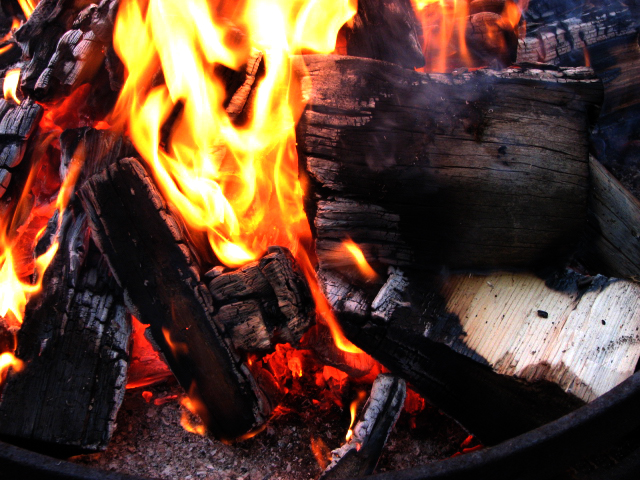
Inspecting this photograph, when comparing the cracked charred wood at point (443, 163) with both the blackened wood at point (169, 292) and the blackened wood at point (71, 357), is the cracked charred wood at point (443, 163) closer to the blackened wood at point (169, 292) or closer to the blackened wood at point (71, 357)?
the blackened wood at point (169, 292)

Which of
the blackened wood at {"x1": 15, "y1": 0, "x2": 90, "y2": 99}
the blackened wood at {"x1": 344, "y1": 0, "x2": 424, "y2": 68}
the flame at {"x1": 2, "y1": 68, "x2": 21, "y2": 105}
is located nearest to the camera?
the blackened wood at {"x1": 344, "y1": 0, "x2": 424, "y2": 68}

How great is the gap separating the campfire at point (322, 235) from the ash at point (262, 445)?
0.11 ft

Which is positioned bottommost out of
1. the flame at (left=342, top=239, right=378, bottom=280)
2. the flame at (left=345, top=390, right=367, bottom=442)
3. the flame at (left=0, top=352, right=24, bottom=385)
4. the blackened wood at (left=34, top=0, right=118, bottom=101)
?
the flame at (left=345, top=390, right=367, bottom=442)

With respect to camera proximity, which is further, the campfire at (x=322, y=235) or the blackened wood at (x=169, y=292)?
the blackened wood at (x=169, y=292)

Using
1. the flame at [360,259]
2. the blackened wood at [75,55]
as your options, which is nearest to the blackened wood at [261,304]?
the flame at [360,259]

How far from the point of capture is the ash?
68.4 inches

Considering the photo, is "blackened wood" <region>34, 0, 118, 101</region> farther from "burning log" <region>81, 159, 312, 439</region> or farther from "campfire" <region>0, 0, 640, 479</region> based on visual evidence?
"burning log" <region>81, 159, 312, 439</region>

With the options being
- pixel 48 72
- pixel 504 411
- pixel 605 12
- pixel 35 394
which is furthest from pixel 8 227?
pixel 605 12

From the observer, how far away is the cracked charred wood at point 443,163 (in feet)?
5.54

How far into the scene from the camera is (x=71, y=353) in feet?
6.18

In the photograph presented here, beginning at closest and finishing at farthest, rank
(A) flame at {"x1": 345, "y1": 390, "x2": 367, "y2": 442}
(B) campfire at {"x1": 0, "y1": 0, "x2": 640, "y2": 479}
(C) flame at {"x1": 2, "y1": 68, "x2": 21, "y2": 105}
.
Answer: (B) campfire at {"x1": 0, "y1": 0, "x2": 640, "y2": 479} → (A) flame at {"x1": 345, "y1": 390, "x2": 367, "y2": 442} → (C) flame at {"x1": 2, "y1": 68, "x2": 21, "y2": 105}

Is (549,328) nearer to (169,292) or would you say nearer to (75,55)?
(169,292)

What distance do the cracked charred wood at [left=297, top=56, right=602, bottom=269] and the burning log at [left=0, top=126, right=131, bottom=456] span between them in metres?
1.05

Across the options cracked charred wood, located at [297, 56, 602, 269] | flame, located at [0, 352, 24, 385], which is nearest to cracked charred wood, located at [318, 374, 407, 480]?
cracked charred wood, located at [297, 56, 602, 269]
